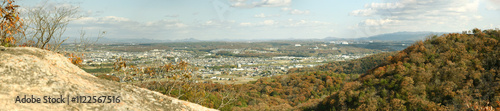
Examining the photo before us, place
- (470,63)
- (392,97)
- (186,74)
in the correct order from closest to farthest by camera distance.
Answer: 1. (186,74)
2. (392,97)
3. (470,63)

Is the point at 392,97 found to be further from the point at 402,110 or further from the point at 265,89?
the point at 265,89

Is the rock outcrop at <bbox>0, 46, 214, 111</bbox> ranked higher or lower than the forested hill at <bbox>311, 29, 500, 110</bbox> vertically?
higher

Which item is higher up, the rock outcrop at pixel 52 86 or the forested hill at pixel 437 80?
the rock outcrop at pixel 52 86

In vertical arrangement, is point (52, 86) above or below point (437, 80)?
above

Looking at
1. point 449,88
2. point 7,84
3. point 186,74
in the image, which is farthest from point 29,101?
point 449,88

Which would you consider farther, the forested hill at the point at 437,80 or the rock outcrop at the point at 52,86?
the forested hill at the point at 437,80
